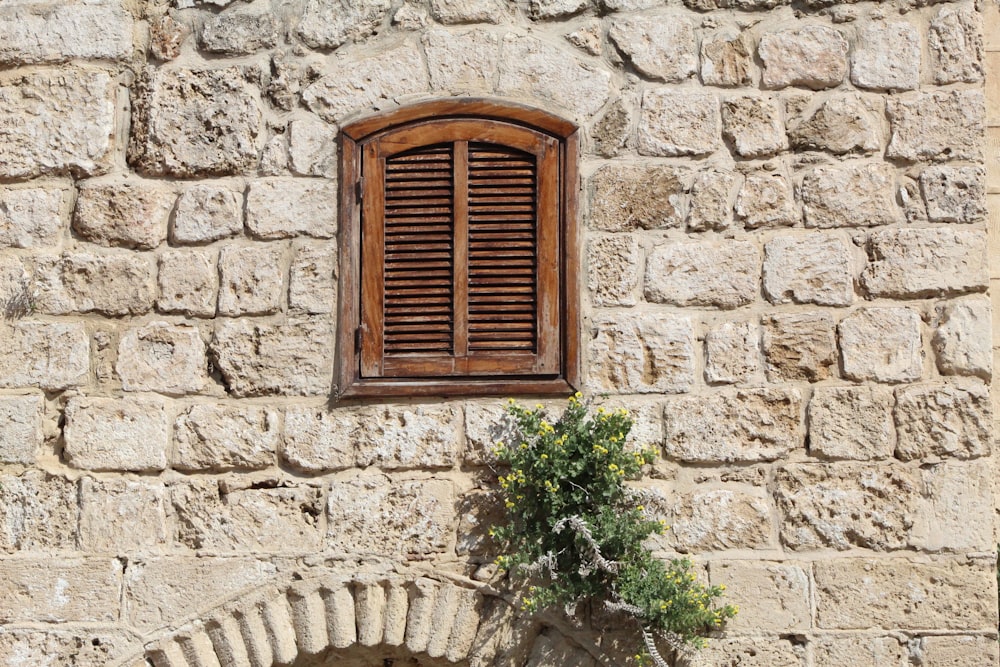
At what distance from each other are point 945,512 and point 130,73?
327 centimetres

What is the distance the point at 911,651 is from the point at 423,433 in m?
1.78

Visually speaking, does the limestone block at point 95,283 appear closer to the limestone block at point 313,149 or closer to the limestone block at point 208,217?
the limestone block at point 208,217

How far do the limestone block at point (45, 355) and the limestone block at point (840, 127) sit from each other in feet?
8.64

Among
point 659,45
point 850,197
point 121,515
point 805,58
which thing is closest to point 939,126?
point 850,197

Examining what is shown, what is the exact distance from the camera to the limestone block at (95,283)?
3.97 metres

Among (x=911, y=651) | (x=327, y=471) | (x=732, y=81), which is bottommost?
(x=911, y=651)

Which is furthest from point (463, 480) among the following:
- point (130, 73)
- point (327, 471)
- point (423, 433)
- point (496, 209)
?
point (130, 73)

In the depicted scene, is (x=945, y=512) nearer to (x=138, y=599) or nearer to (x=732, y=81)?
(x=732, y=81)

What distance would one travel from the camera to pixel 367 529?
12.5 ft

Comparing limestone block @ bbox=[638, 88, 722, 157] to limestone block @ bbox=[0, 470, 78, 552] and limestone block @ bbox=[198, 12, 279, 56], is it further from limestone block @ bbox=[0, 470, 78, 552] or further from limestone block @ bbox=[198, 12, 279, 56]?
limestone block @ bbox=[0, 470, 78, 552]

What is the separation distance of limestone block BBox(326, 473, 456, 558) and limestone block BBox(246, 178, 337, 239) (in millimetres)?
907

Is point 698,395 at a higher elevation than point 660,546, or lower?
higher

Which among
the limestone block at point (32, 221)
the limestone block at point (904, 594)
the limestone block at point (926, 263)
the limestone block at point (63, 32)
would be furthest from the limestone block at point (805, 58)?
the limestone block at point (32, 221)

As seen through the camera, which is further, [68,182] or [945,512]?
[68,182]
